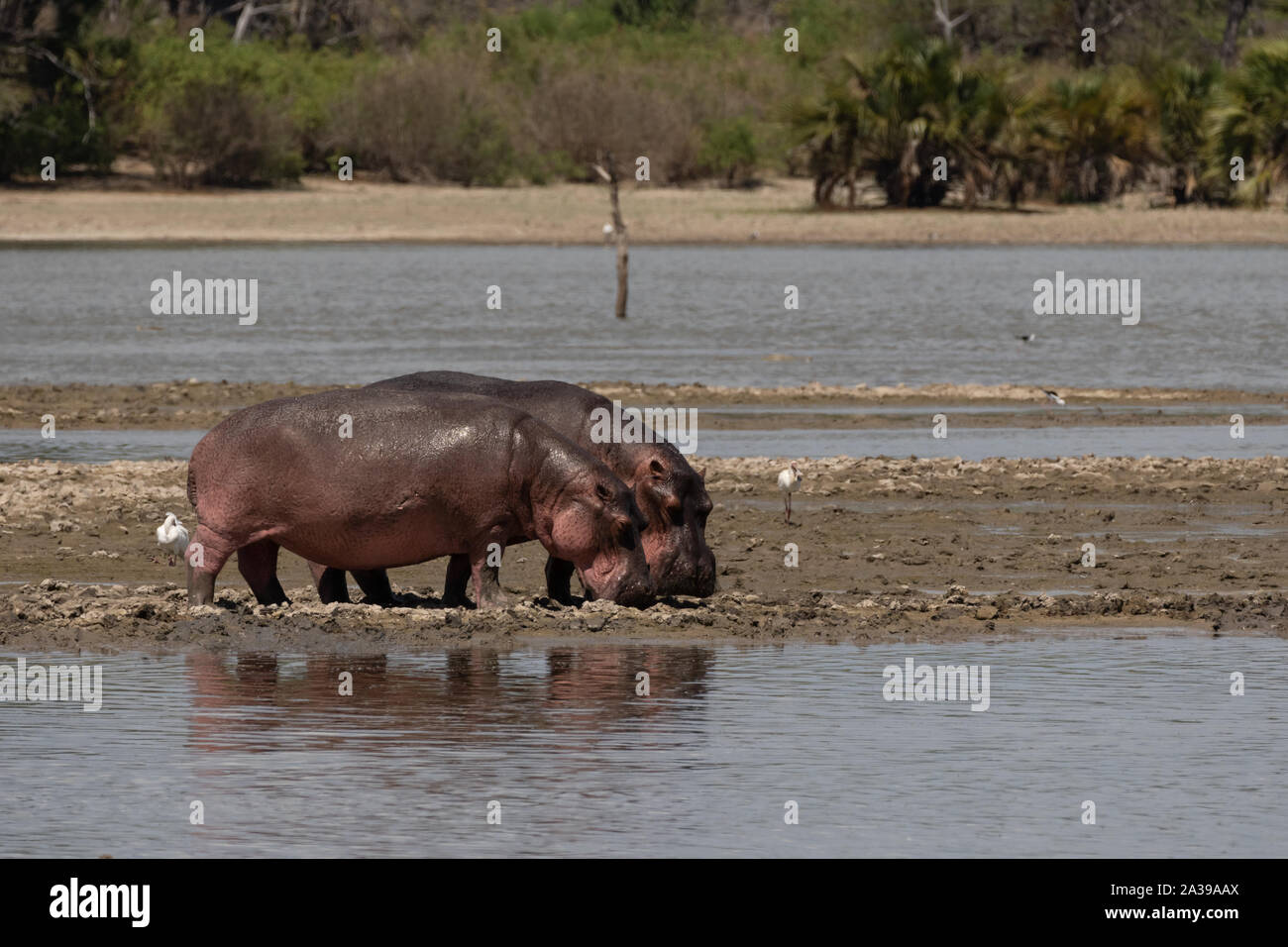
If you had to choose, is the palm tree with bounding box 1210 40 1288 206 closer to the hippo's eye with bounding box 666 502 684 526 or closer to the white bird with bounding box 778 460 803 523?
the white bird with bounding box 778 460 803 523

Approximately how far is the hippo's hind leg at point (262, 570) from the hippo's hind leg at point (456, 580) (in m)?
0.86

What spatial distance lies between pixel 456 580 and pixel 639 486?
3.95 feet

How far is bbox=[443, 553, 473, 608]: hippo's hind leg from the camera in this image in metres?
12.2

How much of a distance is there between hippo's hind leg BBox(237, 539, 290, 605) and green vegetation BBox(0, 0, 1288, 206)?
1649 inches

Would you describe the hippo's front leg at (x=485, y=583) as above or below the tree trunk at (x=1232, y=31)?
below

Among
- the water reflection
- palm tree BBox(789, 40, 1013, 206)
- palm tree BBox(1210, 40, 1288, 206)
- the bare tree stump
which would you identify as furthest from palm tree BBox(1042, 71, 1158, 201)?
the water reflection

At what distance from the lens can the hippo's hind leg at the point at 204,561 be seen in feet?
38.4

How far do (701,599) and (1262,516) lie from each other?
214 inches

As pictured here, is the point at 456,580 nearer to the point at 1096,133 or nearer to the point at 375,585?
the point at 375,585

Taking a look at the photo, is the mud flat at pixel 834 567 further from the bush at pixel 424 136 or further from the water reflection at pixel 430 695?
the bush at pixel 424 136

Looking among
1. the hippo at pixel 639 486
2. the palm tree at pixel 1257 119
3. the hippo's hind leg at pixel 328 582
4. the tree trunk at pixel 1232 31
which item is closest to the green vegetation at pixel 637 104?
the palm tree at pixel 1257 119

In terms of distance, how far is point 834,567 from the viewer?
46.2 ft

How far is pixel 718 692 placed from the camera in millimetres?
10523

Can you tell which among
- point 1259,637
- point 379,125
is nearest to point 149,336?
point 1259,637
